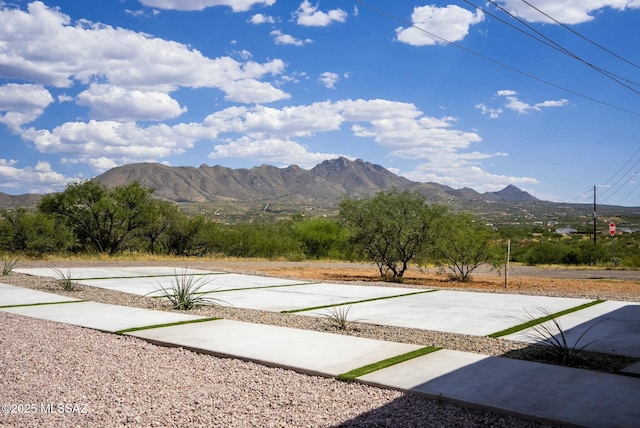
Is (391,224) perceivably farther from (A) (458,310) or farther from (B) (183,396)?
(B) (183,396)

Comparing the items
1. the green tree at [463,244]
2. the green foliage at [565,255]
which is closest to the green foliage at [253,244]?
the green tree at [463,244]

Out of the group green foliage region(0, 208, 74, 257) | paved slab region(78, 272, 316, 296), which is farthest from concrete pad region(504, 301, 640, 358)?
green foliage region(0, 208, 74, 257)

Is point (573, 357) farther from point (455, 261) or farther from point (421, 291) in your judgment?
point (455, 261)

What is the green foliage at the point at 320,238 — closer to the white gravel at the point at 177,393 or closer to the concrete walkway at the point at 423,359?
the concrete walkway at the point at 423,359

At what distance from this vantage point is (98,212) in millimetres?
32875

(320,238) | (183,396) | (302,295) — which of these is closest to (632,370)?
(183,396)

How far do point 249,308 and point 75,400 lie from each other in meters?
6.86

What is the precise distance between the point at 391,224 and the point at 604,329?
1288 cm

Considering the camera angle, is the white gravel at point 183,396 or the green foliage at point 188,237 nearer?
the white gravel at point 183,396

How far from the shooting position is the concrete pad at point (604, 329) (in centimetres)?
866

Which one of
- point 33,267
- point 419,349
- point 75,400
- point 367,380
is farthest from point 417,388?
point 33,267

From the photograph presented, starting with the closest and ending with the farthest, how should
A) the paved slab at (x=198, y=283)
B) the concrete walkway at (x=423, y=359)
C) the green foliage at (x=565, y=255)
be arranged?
the concrete walkway at (x=423, y=359) < the paved slab at (x=198, y=283) < the green foliage at (x=565, y=255)

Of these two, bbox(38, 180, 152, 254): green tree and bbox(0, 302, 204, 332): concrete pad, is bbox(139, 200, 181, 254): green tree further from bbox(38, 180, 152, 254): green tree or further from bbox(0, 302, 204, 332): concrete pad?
bbox(0, 302, 204, 332): concrete pad

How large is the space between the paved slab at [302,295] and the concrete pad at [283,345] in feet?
9.55
